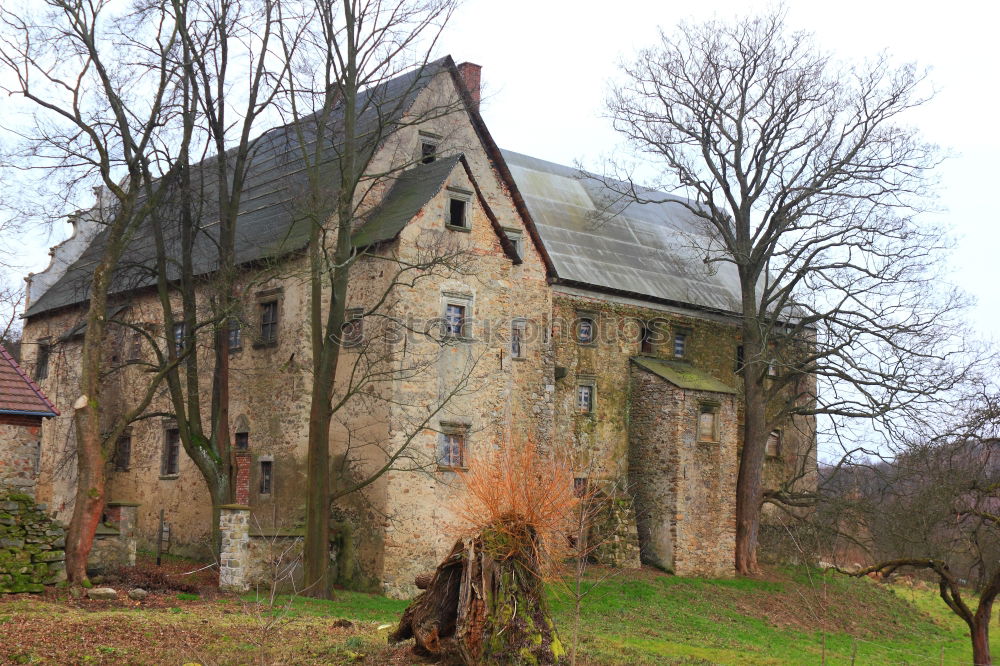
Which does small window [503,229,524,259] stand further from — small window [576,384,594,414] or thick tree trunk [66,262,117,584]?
thick tree trunk [66,262,117,584]

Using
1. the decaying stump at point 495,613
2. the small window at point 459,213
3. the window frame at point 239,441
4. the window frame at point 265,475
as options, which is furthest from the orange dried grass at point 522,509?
the window frame at point 239,441

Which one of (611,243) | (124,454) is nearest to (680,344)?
(611,243)

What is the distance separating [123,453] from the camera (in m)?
32.4

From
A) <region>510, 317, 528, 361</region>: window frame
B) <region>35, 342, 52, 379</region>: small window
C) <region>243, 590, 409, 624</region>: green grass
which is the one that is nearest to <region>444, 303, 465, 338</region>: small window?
<region>510, 317, 528, 361</region>: window frame

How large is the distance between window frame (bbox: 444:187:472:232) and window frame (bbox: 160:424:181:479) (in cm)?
1054

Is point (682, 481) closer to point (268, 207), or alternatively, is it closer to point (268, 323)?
point (268, 323)

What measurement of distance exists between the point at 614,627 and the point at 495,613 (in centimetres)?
954

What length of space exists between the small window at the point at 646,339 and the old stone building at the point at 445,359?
6 centimetres

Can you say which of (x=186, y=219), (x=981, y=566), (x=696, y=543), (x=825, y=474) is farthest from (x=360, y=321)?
(x=825, y=474)

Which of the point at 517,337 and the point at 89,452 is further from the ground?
the point at 517,337

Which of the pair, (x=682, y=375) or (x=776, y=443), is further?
(x=776, y=443)

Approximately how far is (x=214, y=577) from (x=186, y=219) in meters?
8.37

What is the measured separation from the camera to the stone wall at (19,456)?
1842 centimetres

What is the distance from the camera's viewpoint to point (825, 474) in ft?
135
